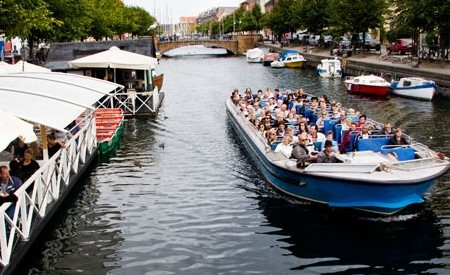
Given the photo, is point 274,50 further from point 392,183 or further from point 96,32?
point 392,183

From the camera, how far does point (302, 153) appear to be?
15.6 metres

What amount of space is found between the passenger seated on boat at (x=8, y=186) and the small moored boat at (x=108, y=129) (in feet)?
30.7

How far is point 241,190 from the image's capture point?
17.3 meters

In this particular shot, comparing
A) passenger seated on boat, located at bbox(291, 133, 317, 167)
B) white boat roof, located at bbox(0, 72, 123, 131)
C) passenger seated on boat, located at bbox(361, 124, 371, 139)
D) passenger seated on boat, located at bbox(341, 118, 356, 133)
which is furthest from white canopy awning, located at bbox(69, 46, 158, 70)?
passenger seated on boat, located at bbox(291, 133, 317, 167)

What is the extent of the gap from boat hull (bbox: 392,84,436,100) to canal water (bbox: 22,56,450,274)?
1461cm

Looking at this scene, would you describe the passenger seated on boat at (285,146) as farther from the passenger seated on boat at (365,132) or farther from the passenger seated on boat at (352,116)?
the passenger seated on boat at (352,116)

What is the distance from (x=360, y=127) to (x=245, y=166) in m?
4.08

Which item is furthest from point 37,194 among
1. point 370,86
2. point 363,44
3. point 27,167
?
point 363,44

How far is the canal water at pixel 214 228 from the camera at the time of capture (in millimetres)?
11992

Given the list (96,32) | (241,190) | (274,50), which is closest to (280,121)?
(241,190)

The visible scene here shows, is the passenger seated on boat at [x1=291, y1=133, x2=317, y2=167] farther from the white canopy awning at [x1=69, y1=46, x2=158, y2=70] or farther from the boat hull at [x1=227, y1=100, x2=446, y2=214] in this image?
the white canopy awning at [x1=69, y1=46, x2=158, y2=70]

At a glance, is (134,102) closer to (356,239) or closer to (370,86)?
(370,86)

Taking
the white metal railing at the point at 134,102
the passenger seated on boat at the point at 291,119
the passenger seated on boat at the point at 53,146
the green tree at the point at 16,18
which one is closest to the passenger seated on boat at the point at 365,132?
the passenger seated on boat at the point at 291,119

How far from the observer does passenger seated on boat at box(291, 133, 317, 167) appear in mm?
15010
